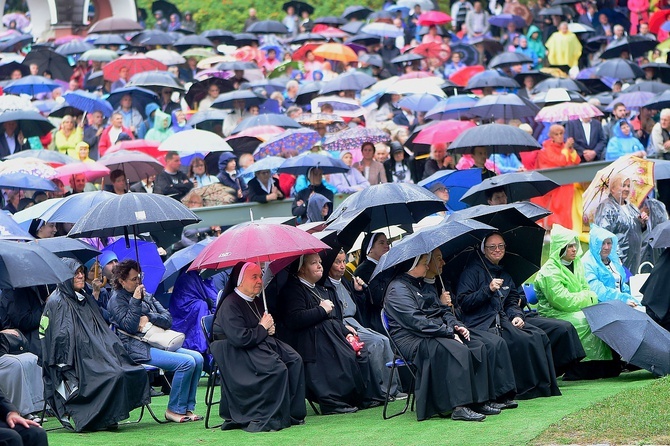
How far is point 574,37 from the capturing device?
28094mm

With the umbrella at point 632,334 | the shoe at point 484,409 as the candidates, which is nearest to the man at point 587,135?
the umbrella at point 632,334

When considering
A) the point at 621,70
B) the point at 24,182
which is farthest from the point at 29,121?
the point at 621,70

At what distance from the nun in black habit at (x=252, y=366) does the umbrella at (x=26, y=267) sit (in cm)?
139

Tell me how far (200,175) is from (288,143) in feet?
4.32

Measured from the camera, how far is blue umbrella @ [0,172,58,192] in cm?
1453

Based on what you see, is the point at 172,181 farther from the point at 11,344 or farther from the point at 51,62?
the point at 51,62

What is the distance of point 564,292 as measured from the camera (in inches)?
473

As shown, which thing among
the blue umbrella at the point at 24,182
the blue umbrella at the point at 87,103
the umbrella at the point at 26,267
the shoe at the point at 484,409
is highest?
the umbrella at the point at 26,267

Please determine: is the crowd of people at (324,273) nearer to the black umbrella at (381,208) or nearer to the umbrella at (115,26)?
the black umbrella at (381,208)

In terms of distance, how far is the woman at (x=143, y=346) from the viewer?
11031 mm

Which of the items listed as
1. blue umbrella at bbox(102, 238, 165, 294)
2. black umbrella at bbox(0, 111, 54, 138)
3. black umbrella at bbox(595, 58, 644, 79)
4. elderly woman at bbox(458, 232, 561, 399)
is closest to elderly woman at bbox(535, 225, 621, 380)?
elderly woman at bbox(458, 232, 561, 399)

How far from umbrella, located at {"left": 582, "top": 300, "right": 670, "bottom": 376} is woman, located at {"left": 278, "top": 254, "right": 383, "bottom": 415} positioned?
2.23m

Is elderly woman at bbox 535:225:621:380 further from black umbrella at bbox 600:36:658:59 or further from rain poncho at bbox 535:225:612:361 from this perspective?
black umbrella at bbox 600:36:658:59

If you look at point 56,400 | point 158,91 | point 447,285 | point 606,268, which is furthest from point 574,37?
point 56,400
